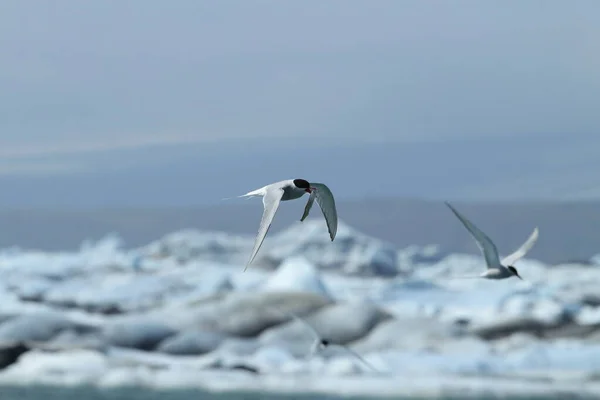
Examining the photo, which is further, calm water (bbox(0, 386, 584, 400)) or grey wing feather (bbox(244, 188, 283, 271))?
calm water (bbox(0, 386, 584, 400))

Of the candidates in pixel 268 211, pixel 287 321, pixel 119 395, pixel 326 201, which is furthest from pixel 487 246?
pixel 287 321

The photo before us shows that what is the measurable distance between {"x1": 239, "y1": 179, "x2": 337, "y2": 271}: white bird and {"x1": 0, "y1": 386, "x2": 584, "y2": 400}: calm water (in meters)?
26.1

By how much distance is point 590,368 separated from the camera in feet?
124

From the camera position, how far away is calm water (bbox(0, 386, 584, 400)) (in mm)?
35844

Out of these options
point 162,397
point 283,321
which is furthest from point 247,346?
point 162,397

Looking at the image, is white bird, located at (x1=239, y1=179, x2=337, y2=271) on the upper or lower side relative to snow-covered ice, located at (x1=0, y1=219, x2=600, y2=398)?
lower

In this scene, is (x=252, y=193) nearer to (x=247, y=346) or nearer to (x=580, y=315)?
(x=247, y=346)

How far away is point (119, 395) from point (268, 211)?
1156 inches

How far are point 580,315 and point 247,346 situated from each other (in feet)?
41.5

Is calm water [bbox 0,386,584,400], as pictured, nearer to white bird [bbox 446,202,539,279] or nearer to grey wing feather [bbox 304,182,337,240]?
white bird [bbox 446,202,539,279]

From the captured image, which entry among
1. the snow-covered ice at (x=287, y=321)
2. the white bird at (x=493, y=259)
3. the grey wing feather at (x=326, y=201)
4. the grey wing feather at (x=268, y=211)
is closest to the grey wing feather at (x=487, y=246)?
the white bird at (x=493, y=259)

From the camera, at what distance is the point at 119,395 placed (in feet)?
120

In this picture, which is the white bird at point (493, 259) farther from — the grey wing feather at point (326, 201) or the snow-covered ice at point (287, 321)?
the snow-covered ice at point (287, 321)

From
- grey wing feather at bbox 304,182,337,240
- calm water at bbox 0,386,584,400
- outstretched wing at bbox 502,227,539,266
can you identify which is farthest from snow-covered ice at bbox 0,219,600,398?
grey wing feather at bbox 304,182,337,240
